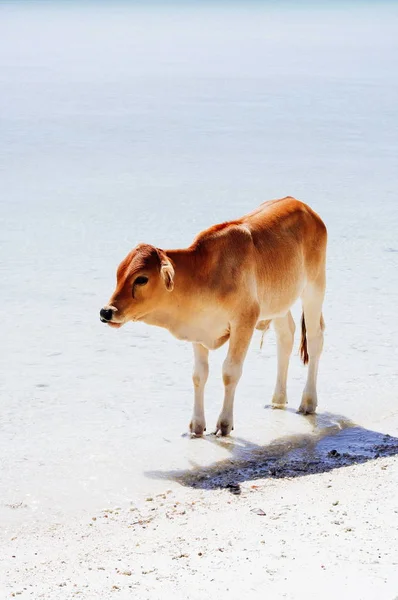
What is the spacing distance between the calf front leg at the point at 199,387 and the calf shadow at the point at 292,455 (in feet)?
0.33

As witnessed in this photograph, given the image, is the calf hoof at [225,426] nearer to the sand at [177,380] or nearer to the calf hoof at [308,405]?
the sand at [177,380]

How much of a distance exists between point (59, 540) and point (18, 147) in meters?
13.9

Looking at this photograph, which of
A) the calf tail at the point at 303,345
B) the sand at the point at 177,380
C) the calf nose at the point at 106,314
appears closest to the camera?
Result: the sand at the point at 177,380

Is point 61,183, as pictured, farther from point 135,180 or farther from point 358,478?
point 358,478

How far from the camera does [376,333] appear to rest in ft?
33.8

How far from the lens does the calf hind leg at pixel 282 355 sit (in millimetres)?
8664

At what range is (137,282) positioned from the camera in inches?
288

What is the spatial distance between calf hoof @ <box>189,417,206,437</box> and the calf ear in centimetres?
107

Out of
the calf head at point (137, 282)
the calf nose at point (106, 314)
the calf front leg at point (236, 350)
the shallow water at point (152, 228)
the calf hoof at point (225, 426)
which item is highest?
the calf head at point (137, 282)

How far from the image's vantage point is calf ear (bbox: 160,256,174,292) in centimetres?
728

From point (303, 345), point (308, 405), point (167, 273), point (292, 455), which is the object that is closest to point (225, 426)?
point (292, 455)

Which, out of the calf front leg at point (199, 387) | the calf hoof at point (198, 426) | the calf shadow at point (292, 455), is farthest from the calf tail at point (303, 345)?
the calf hoof at point (198, 426)

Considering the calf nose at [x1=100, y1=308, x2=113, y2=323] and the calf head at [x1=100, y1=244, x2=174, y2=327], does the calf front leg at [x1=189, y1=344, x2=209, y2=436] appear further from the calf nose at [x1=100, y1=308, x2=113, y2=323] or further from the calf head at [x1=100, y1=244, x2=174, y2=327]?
the calf nose at [x1=100, y1=308, x2=113, y2=323]

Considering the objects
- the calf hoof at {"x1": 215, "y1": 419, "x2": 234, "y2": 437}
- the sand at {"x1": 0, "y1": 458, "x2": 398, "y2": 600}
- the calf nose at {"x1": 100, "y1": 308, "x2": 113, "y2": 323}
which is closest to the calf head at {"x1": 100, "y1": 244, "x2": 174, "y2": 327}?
the calf nose at {"x1": 100, "y1": 308, "x2": 113, "y2": 323}
